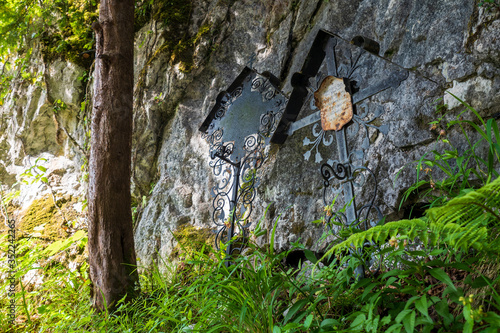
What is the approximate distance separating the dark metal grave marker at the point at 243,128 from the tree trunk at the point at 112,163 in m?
0.83

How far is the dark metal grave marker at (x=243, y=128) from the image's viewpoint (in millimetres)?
3000

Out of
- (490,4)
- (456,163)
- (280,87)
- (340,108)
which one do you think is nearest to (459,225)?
(456,163)

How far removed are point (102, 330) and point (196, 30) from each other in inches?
149

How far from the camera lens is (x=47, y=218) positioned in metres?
5.62

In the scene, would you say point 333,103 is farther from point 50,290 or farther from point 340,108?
point 50,290

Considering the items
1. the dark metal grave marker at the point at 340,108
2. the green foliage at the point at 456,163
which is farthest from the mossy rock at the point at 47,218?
the green foliage at the point at 456,163

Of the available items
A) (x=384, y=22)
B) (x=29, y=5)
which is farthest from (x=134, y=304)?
(x=29, y=5)

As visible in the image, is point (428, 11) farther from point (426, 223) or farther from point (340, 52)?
point (426, 223)

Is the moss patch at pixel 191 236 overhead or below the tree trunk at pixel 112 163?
below

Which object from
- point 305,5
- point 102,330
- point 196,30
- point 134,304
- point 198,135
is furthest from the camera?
point 196,30

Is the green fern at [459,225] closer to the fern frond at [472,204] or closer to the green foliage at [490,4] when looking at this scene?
the fern frond at [472,204]

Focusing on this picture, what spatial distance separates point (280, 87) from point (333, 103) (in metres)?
1.51

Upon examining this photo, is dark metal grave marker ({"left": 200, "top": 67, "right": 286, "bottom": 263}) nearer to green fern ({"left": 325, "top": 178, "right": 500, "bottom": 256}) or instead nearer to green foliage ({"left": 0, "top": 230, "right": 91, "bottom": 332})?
green foliage ({"left": 0, "top": 230, "right": 91, "bottom": 332})

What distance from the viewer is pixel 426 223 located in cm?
Result: 126
